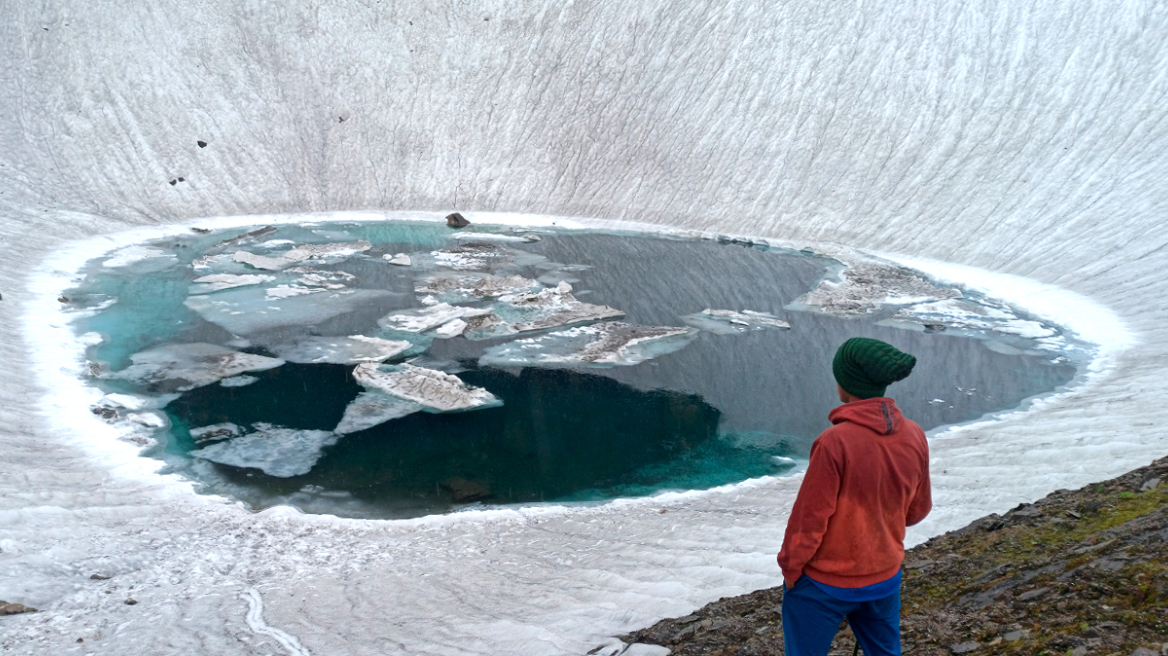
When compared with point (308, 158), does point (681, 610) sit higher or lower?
lower

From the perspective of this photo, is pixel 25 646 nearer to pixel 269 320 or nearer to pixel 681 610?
pixel 681 610

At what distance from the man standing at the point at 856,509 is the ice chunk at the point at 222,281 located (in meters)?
16.1

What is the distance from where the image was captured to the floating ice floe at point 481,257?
1962 cm

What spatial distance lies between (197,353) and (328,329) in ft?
7.11

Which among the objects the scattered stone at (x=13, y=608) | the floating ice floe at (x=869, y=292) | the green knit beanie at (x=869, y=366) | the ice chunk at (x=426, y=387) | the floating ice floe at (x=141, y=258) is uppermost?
the floating ice floe at (x=141, y=258)

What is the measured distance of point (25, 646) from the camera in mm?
5574

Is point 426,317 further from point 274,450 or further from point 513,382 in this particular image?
point 274,450

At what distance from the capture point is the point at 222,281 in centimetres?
1770

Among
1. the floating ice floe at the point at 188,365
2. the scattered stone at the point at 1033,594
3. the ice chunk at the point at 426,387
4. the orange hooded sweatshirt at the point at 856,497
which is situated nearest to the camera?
the orange hooded sweatshirt at the point at 856,497

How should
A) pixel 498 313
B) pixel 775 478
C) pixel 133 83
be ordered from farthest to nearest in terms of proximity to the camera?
pixel 133 83, pixel 498 313, pixel 775 478

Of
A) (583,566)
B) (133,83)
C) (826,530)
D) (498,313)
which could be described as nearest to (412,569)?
(583,566)

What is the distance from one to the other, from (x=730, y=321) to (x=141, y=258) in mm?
12998

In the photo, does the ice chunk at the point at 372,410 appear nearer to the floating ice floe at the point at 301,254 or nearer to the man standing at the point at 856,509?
the floating ice floe at the point at 301,254

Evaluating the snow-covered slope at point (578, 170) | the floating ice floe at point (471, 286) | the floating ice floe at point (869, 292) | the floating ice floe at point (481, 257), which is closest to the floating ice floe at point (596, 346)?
the floating ice floe at point (471, 286)
